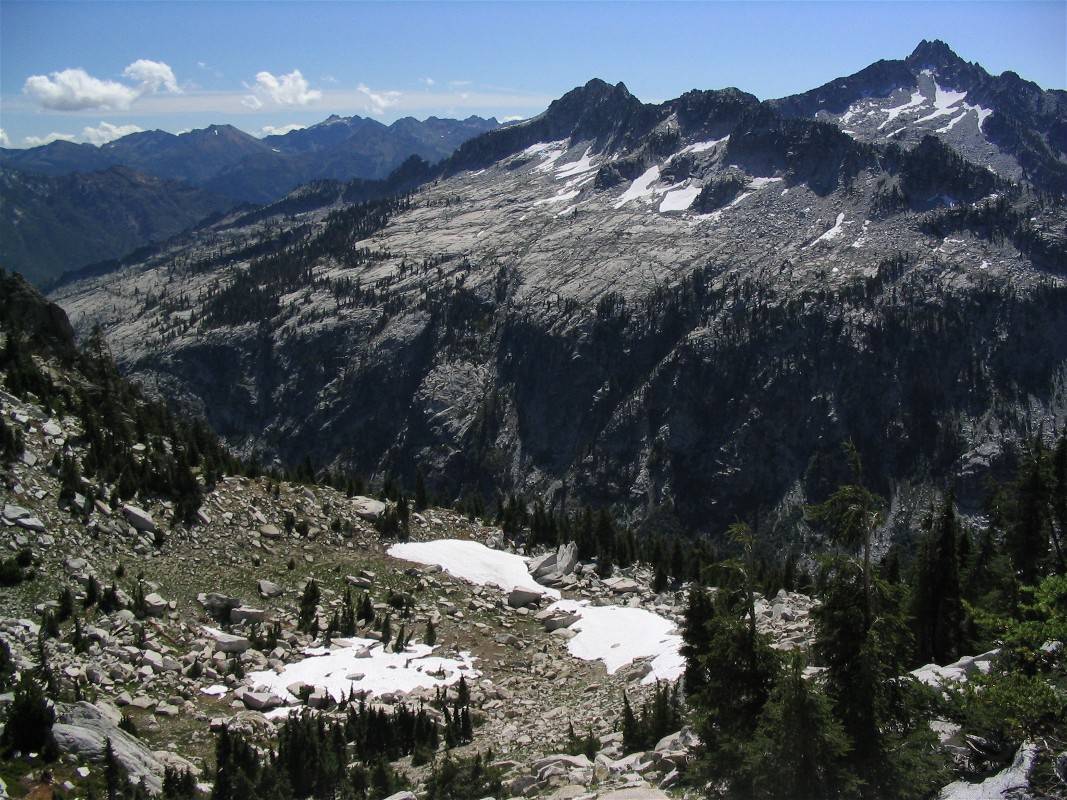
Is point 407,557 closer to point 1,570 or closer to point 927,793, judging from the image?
point 1,570

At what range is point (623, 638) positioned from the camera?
51.3m

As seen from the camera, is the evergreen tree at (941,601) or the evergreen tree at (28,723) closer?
the evergreen tree at (28,723)

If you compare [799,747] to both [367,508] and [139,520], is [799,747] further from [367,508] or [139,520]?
[367,508]

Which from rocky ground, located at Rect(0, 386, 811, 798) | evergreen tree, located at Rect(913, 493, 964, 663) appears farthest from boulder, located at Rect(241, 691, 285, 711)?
evergreen tree, located at Rect(913, 493, 964, 663)

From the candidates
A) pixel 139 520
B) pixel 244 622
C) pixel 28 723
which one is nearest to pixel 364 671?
pixel 244 622

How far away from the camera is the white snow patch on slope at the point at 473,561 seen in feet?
204

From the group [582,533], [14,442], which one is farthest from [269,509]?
[582,533]

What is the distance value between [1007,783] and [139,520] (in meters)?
50.3

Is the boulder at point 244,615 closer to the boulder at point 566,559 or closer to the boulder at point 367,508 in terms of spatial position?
the boulder at point 367,508

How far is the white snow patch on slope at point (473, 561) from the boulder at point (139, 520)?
19.1 meters

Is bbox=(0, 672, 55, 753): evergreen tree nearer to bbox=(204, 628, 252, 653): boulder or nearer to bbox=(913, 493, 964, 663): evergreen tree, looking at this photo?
bbox=(204, 628, 252, 653): boulder

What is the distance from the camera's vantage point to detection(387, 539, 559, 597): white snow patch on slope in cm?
6228

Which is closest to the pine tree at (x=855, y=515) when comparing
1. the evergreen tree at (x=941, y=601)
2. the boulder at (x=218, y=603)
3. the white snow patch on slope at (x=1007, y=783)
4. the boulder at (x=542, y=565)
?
the white snow patch on slope at (x=1007, y=783)

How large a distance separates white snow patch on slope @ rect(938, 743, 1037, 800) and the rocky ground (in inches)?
377
